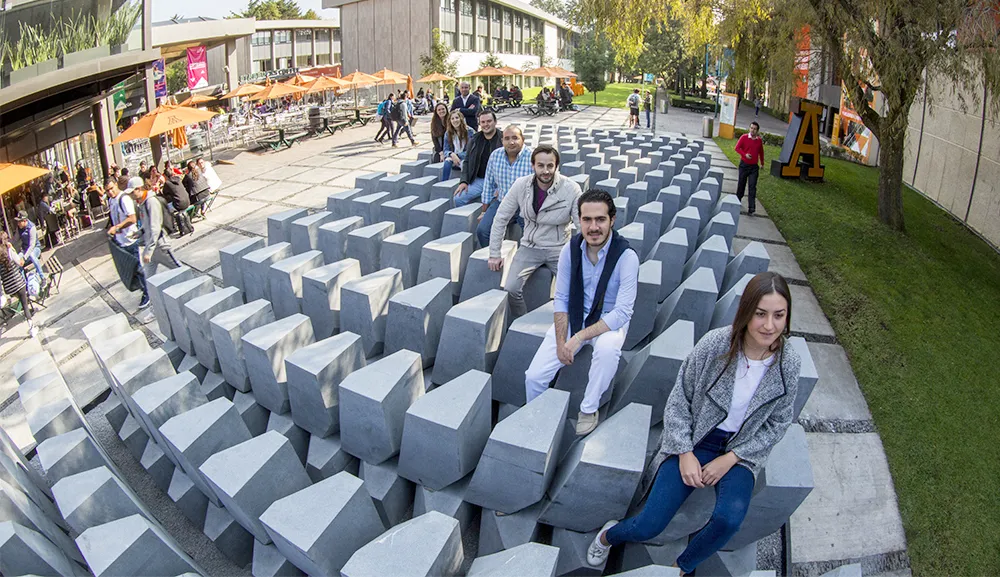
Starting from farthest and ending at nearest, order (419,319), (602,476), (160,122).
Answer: (160,122)
(419,319)
(602,476)

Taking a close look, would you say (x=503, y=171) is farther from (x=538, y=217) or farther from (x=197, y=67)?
(x=197, y=67)

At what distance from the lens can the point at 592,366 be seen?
3.84 meters

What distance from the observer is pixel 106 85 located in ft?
50.4

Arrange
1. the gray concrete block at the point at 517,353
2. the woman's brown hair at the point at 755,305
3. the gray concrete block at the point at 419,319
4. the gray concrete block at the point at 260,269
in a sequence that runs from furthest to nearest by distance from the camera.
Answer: the gray concrete block at the point at 260,269 → the gray concrete block at the point at 419,319 → the gray concrete block at the point at 517,353 → the woman's brown hair at the point at 755,305

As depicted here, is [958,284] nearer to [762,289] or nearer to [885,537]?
[885,537]

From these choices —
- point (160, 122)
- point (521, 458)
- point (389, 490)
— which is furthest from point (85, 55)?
point (521, 458)

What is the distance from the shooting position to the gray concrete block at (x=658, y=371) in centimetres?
Result: 382

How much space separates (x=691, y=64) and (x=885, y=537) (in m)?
39.4

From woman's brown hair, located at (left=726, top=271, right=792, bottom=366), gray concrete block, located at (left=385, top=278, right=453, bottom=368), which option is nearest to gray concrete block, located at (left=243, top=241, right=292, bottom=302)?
gray concrete block, located at (left=385, top=278, right=453, bottom=368)

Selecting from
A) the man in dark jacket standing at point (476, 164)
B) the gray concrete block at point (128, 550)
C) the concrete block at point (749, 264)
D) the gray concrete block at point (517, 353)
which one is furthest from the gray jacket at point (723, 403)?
the man in dark jacket standing at point (476, 164)

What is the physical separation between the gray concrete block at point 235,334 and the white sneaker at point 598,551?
295 centimetres

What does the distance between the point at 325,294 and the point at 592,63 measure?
110 ft

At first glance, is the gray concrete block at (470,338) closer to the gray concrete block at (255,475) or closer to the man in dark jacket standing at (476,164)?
the gray concrete block at (255,475)

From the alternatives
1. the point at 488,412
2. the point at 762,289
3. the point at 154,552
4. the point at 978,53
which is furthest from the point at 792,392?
the point at 978,53
